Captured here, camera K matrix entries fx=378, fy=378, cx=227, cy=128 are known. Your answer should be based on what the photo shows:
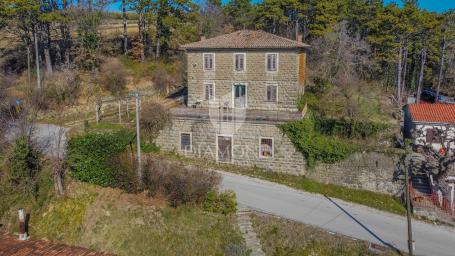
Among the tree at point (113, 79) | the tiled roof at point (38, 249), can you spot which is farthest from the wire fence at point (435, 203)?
the tree at point (113, 79)

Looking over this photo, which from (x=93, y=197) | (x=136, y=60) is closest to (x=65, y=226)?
(x=93, y=197)

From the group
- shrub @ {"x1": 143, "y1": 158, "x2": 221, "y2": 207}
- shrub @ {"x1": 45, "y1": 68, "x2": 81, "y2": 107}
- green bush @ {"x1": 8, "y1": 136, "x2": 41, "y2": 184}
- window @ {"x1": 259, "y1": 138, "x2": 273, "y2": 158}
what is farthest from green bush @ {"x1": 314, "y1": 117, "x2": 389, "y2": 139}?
shrub @ {"x1": 45, "y1": 68, "x2": 81, "y2": 107}

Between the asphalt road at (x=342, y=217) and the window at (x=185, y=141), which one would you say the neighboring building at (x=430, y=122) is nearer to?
the asphalt road at (x=342, y=217)

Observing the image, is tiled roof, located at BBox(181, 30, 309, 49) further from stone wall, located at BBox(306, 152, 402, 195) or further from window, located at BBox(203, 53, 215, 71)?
stone wall, located at BBox(306, 152, 402, 195)

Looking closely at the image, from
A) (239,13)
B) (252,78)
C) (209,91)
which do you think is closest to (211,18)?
(239,13)

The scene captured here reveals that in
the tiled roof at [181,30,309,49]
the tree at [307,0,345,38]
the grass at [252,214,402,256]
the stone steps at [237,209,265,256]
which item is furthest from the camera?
the tree at [307,0,345,38]
